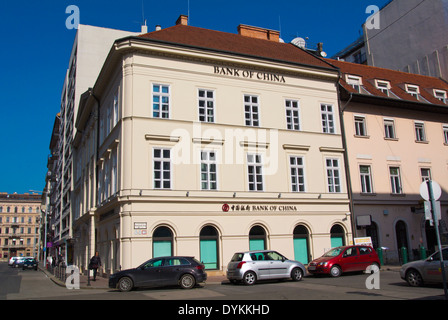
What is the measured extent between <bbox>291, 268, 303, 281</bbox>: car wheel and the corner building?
4.89 metres

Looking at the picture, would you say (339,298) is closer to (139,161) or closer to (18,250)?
(139,161)

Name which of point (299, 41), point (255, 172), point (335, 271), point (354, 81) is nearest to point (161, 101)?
point (255, 172)

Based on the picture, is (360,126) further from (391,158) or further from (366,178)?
A: (366,178)

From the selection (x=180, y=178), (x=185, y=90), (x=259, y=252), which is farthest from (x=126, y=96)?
(x=259, y=252)

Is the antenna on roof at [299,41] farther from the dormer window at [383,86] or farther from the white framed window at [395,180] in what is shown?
the white framed window at [395,180]

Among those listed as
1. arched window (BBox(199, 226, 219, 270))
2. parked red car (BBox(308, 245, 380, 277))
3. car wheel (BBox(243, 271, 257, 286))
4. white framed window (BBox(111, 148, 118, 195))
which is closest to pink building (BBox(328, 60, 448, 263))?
parked red car (BBox(308, 245, 380, 277))

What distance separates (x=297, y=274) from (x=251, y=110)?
1078 centimetres

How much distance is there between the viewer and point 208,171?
23688 mm

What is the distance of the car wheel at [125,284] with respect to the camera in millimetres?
17297

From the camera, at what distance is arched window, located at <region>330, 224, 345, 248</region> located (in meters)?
26.5

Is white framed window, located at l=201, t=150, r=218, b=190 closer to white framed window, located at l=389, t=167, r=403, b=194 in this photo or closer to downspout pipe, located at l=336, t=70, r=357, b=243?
downspout pipe, located at l=336, t=70, r=357, b=243

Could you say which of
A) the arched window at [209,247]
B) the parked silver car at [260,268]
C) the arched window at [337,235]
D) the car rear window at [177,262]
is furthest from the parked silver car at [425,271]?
the arched window at [337,235]

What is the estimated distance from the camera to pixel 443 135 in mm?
32500

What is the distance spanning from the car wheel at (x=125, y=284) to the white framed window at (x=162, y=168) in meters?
6.18
